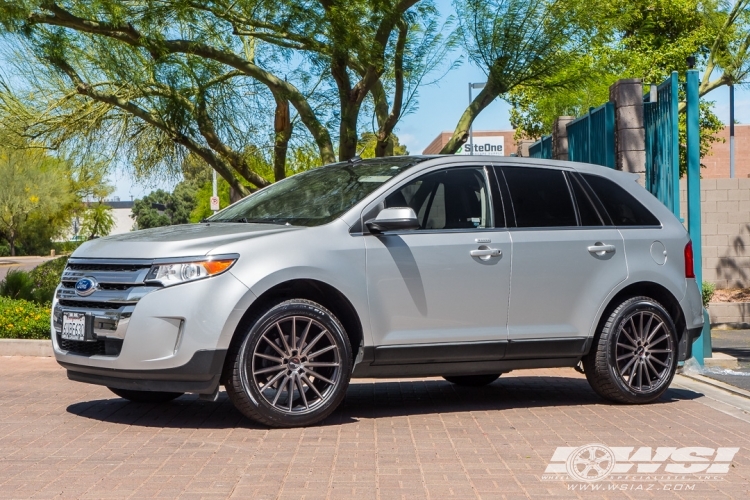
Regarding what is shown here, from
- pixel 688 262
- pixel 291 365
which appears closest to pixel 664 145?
pixel 688 262

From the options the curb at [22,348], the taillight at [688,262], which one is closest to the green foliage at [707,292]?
the taillight at [688,262]

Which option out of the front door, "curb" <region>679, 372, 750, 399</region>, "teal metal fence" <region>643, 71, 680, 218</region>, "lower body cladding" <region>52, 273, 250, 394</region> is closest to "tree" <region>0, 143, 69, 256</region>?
"teal metal fence" <region>643, 71, 680, 218</region>

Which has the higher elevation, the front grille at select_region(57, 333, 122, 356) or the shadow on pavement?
the front grille at select_region(57, 333, 122, 356)

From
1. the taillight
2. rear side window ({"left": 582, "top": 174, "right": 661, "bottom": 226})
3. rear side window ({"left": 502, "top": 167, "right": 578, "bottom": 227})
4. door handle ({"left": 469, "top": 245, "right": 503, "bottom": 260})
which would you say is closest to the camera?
door handle ({"left": 469, "top": 245, "right": 503, "bottom": 260})

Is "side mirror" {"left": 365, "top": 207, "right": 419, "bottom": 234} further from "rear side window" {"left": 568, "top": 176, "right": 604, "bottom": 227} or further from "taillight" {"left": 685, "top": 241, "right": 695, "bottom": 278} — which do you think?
"taillight" {"left": 685, "top": 241, "right": 695, "bottom": 278}

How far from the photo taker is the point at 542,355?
27.6 feet

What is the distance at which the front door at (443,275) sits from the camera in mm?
7742

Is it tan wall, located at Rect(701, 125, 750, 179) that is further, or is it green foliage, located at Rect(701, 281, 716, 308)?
tan wall, located at Rect(701, 125, 750, 179)

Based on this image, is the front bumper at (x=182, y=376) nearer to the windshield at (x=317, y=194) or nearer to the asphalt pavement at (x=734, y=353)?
the windshield at (x=317, y=194)

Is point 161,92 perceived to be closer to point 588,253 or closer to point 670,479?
point 588,253

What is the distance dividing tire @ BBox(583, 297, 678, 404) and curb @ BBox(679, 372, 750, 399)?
39.8 inches

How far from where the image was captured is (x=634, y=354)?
345 inches

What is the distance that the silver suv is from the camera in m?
7.12

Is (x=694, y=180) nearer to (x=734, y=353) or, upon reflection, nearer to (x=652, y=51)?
(x=734, y=353)
